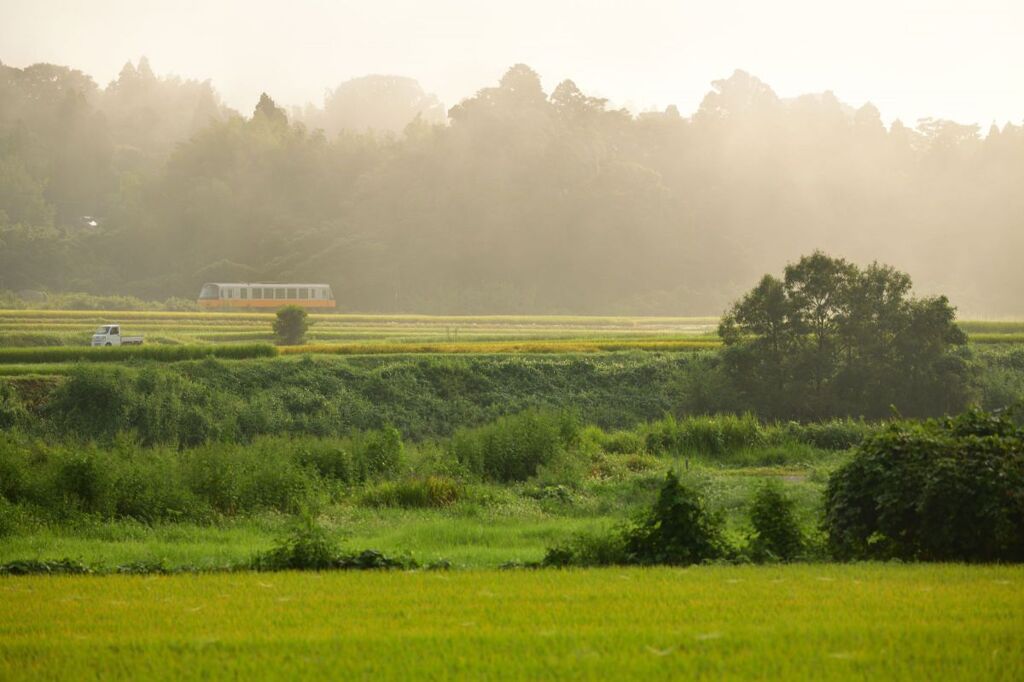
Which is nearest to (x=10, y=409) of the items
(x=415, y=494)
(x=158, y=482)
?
(x=158, y=482)

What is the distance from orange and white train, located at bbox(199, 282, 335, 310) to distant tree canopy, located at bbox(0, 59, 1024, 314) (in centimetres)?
841

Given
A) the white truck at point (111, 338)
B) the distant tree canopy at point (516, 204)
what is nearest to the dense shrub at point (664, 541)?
the white truck at point (111, 338)

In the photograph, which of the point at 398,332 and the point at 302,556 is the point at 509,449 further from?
the point at 398,332

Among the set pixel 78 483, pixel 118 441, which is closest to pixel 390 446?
pixel 118 441

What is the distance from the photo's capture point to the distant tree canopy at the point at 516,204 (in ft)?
276

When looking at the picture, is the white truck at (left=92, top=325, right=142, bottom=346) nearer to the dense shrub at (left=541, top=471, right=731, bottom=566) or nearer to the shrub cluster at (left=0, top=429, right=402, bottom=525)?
the shrub cluster at (left=0, top=429, right=402, bottom=525)

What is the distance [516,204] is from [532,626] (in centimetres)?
8037

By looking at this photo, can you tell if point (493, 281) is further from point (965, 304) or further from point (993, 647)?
point (993, 647)

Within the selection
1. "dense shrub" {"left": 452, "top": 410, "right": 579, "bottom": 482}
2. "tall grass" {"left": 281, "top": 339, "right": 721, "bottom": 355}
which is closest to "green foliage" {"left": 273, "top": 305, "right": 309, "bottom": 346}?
"tall grass" {"left": 281, "top": 339, "right": 721, "bottom": 355}

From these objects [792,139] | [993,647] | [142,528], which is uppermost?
[792,139]

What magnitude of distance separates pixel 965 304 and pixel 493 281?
3649 cm

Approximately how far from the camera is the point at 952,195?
96750 mm

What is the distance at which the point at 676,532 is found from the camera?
12.7 m

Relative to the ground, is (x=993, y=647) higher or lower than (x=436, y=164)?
lower
